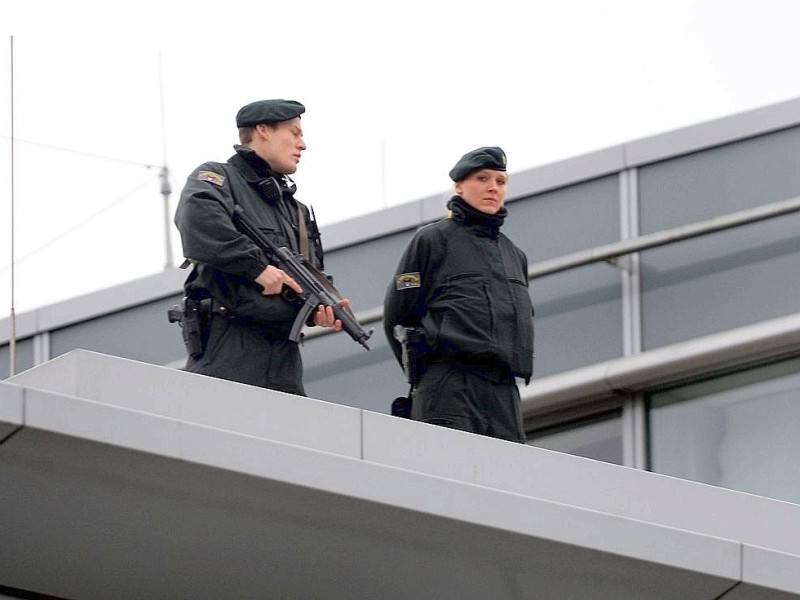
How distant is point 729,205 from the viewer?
1183 cm

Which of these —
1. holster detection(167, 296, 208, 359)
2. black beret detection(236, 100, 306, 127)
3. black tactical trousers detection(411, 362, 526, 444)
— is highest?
black beret detection(236, 100, 306, 127)

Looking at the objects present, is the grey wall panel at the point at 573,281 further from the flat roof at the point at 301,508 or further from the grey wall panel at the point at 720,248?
the flat roof at the point at 301,508

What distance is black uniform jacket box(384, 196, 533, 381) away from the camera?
8.55 meters

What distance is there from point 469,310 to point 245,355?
865mm

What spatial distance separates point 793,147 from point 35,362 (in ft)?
16.2

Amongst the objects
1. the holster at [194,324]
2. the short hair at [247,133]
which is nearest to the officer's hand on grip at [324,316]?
the holster at [194,324]

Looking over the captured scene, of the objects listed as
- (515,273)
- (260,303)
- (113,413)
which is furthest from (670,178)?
(113,413)

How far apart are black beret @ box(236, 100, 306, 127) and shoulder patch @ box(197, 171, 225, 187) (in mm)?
265

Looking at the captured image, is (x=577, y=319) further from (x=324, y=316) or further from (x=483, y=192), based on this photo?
(x=324, y=316)

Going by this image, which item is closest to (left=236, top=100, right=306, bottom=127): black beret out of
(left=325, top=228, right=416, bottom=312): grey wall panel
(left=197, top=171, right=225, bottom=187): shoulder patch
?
(left=197, top=171, right=225, bottom=187): shoulder patch

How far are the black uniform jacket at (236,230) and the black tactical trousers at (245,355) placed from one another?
6cm

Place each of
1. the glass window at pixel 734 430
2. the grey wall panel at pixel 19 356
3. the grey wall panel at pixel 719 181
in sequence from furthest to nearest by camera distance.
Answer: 1. the grey wall panel at pixel 19 356
2. the grey wall panel at pixel 719 181
3. the glass window at pixel 734 430

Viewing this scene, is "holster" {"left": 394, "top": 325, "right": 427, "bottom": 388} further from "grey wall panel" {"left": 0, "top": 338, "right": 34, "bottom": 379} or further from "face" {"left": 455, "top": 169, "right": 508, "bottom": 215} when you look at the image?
"grey wall panel" {"left": 0, "top": 338, "right": 34, "bottom": 379}

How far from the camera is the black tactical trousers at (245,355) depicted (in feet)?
27.0
